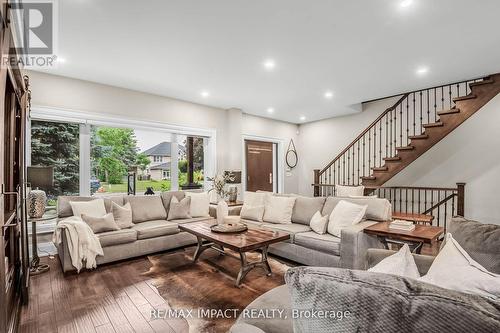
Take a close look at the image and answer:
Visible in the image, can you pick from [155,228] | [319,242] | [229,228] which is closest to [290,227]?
[319,242]

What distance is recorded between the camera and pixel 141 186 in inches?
189

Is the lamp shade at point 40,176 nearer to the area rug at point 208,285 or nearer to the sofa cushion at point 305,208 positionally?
the area rug at point 208,285

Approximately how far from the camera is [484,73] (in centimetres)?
394

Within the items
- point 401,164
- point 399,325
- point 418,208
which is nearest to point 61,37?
point 399,325

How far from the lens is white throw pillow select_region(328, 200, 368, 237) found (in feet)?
10.4

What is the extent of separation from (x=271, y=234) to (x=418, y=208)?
154 inches

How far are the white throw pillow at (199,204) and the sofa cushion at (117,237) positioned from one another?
109cm

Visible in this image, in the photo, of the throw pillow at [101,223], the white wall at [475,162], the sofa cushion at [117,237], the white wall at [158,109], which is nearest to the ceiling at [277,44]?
the white wall at [158,109]

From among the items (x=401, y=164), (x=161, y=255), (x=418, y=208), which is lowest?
(x=161, y=255)

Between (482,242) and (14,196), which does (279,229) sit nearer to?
(482,242)

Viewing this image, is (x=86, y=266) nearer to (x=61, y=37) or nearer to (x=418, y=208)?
(x=61, y=37)

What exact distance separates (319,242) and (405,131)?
3854mm

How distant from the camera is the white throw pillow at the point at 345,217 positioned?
3184 mm


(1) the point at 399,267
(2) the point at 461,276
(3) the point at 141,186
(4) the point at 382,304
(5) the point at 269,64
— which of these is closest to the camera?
(4) the point at 382,304
